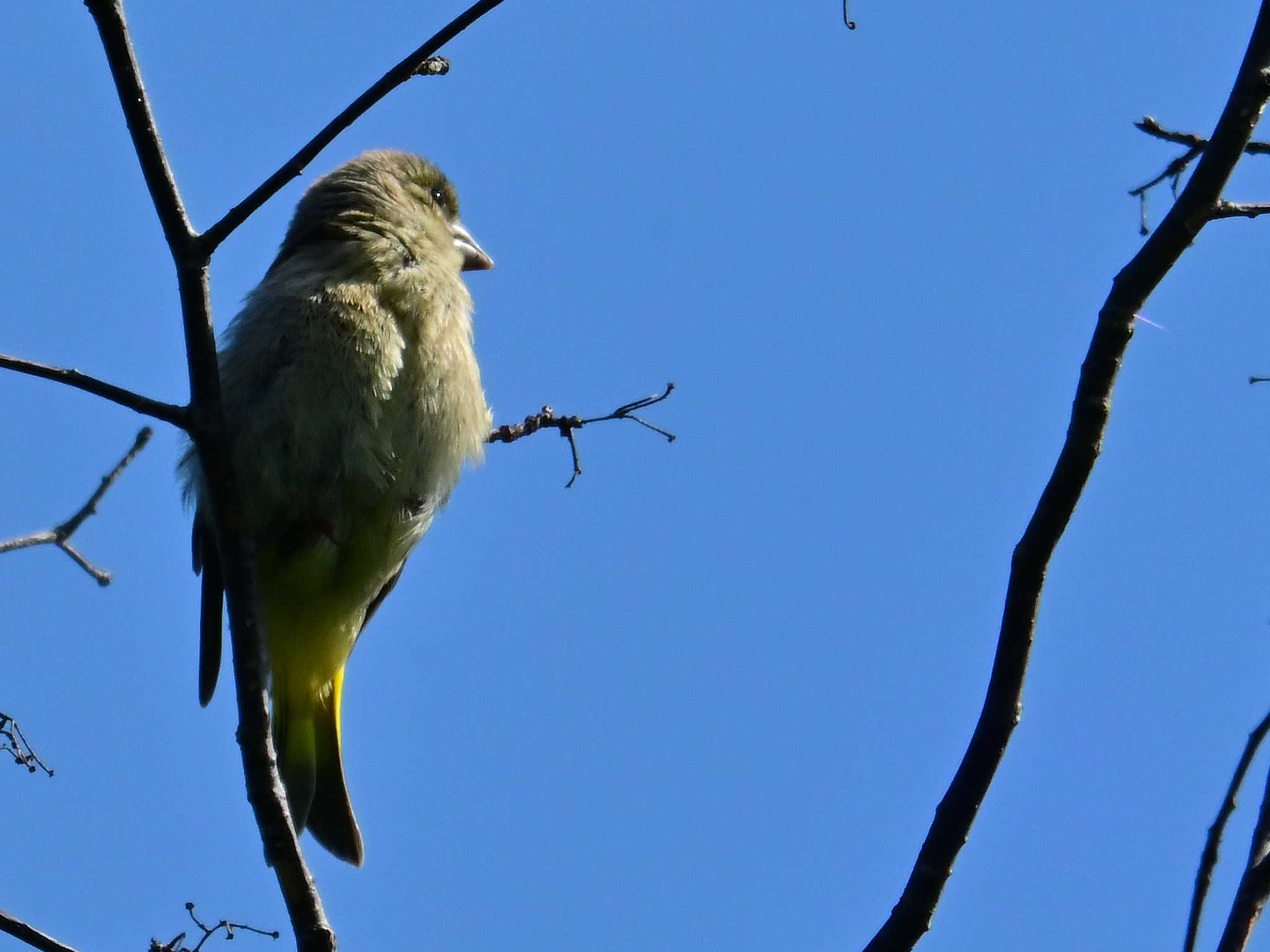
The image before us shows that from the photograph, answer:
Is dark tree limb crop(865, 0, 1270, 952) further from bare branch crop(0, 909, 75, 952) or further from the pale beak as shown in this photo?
the pale beak

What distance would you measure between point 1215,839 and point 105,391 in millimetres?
2313

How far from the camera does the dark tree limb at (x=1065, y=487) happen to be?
8.50 ft

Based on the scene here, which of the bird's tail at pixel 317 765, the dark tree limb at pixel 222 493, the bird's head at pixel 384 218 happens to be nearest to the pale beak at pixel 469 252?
the bird's head at pixel 384 218

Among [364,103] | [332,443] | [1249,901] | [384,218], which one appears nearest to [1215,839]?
[1249,901]

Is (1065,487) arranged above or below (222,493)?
below

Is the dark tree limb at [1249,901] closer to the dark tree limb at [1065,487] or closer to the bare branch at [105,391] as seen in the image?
the dark tree limb at [1065,487]

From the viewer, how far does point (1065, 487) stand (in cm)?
261

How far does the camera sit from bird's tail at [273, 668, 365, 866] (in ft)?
16.8

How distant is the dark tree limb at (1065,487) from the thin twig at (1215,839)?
0.38 meters

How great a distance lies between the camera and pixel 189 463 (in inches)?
202

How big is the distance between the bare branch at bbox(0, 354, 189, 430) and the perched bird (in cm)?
116

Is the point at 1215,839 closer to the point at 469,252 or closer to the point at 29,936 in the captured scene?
the point at 29,936

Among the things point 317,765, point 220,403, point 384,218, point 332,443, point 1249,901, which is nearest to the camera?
point 1249,901

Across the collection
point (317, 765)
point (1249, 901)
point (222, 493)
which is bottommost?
point (1249, 901)
